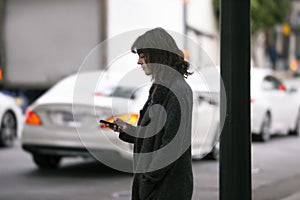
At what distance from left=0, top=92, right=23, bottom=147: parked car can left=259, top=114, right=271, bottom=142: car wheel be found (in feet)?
15.1

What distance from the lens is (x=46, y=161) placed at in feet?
32.6

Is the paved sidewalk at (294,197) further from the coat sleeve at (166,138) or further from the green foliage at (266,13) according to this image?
the green foliage at (266,13)

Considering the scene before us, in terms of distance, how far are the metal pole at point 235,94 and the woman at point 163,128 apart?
3.48ft

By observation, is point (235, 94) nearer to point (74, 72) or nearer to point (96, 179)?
point (96, 179)

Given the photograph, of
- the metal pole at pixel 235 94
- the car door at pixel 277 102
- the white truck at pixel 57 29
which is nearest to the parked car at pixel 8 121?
the white truck at pixel 57 29

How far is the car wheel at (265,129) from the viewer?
13.7 m

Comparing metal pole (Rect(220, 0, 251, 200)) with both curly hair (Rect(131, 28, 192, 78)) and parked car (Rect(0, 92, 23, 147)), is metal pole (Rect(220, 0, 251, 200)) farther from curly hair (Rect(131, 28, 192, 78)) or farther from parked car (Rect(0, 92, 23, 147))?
parked car (Rect(0, 92, 23, 147))

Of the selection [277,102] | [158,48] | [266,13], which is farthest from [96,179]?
[266,13]

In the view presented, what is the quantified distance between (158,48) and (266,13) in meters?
28.8

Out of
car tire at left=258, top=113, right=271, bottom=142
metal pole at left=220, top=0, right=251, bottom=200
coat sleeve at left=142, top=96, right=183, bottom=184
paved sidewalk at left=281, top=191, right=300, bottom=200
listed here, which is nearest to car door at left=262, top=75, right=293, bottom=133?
car tire at left=258, top=113, right=271, bottom=142

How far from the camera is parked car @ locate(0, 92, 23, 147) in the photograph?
1201 centimetres

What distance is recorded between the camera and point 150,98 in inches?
155

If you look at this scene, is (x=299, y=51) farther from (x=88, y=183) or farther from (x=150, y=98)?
(x=150, y=98)

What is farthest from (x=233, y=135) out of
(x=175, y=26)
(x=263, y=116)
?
(x=175, y=26)
